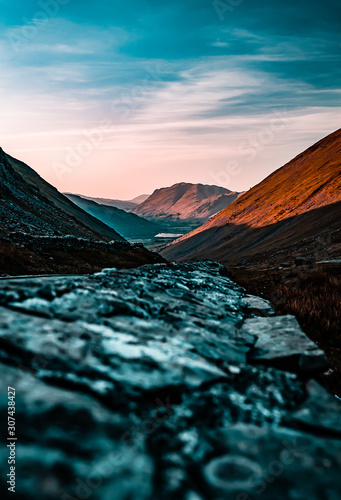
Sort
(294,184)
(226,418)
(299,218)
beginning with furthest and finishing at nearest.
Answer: (294,184) < (299,218) < (226,418)

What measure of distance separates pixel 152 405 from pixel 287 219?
420 ft

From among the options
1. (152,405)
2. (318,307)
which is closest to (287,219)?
(318,307)

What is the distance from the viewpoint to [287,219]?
124 meters

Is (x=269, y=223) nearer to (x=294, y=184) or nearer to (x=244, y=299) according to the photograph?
(x=294, y=184)

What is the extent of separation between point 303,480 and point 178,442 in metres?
1.27

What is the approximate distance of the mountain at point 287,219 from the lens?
86688 millimetres

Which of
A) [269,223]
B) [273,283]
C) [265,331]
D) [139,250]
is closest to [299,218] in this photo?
[269,223]

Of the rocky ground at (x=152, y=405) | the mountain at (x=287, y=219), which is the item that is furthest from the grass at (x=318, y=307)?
the mountain at (x=287, y=219)

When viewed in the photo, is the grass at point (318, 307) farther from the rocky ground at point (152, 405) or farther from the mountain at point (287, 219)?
the mountain at point (287, 219)

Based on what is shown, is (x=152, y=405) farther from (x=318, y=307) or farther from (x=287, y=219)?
(x=287, y=219)

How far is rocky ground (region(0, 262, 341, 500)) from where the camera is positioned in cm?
314

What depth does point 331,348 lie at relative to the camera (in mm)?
8688

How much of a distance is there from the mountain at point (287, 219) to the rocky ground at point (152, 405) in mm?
51979

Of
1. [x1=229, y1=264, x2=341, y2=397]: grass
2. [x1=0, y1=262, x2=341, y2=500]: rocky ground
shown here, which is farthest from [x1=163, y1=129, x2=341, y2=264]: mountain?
[x1=0, y1=262, x2=341, y2=500]: rocky ground
